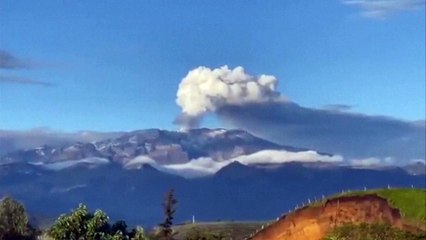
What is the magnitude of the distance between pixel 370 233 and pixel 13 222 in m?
57.2

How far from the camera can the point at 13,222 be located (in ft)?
506

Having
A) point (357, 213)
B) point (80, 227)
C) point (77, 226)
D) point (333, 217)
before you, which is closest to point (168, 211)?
point (80, 227)

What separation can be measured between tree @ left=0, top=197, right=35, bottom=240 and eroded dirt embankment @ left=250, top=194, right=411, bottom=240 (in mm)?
39142

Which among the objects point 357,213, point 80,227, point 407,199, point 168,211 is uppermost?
point 168,211

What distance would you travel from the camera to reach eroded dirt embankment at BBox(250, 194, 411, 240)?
134 metres

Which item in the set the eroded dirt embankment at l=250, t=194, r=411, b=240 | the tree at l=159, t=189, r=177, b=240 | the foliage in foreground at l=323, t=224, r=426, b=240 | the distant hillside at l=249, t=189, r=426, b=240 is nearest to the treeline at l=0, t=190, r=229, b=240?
the tree at l=159, t=189, r=177, b=240

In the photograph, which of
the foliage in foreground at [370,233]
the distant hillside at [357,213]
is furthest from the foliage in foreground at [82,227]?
the foliage in foreground at [370,233]

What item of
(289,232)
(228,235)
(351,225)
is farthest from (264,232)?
(228,235)

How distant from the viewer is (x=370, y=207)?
135875mm

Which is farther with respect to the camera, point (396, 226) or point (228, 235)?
point (228, 235)

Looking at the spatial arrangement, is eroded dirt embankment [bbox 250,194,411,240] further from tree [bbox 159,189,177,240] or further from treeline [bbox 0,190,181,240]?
treeline [bbox 0,190,181,240]

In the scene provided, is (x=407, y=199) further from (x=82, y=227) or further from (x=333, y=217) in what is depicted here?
(x=82, y=227)

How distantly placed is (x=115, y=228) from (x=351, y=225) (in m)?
34.2

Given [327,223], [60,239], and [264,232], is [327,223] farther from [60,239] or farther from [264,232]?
[60,239]
